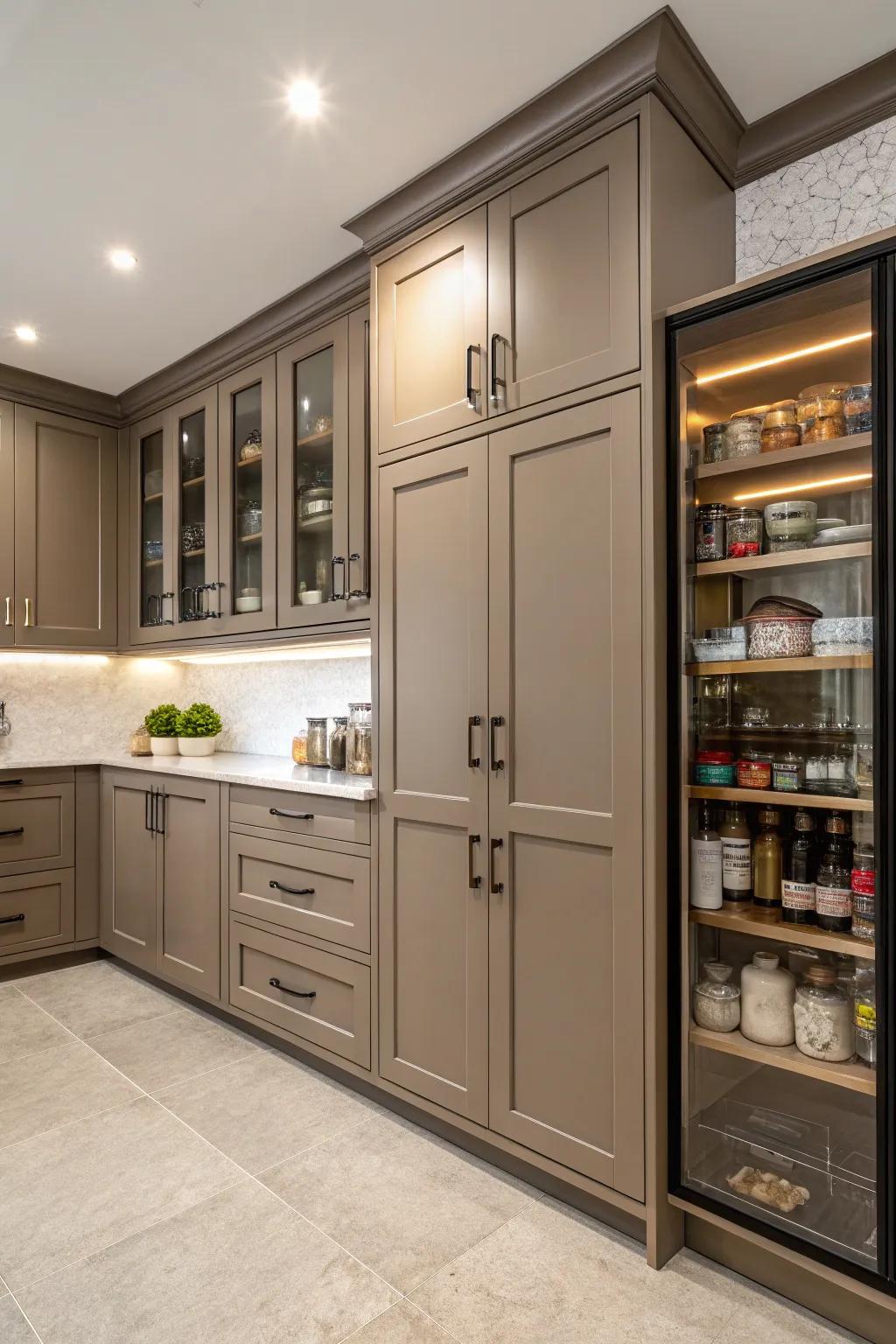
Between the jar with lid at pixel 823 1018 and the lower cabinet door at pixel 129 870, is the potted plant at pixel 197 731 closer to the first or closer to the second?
the lower cabinet door at pixel 129 870

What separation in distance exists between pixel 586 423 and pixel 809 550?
0.58 metres

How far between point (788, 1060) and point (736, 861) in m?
0.41

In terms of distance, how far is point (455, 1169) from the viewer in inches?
82.6

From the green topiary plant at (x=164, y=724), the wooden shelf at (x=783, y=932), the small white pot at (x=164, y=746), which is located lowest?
the wooden shelf at (x=783, y=932)

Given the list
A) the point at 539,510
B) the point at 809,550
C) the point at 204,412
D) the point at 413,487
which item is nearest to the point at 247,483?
the point at 204,412

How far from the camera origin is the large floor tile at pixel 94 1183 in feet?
5.98

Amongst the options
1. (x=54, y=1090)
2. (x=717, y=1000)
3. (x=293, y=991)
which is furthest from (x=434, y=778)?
(x=54, y=1090)

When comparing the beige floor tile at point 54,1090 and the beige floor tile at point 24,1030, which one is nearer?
the beige floor tile at point 54,1090

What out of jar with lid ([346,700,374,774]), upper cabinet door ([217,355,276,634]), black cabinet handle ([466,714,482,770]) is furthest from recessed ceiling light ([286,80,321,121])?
jar with lid ([346,700,374,774])

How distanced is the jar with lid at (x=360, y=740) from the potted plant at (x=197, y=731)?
1.11 m

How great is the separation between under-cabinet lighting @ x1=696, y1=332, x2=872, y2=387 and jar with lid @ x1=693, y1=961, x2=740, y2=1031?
52.2 inches

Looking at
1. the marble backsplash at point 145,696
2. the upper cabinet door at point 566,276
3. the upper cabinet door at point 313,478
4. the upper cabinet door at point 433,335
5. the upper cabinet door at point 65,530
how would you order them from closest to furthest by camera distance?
the upper cabinet door at point 566,276, the upper cabinet door at point 433,335, the upper cabinet door at point 313,478, the marble backsplash at point 145,696, the upper cabinet door at point 65,530

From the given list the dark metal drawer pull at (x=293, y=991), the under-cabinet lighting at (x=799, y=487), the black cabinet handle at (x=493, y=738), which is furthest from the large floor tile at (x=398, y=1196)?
the under-cabinet lighting at (x=799, y=487)

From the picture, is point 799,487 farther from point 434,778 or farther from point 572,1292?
point 572,1292
